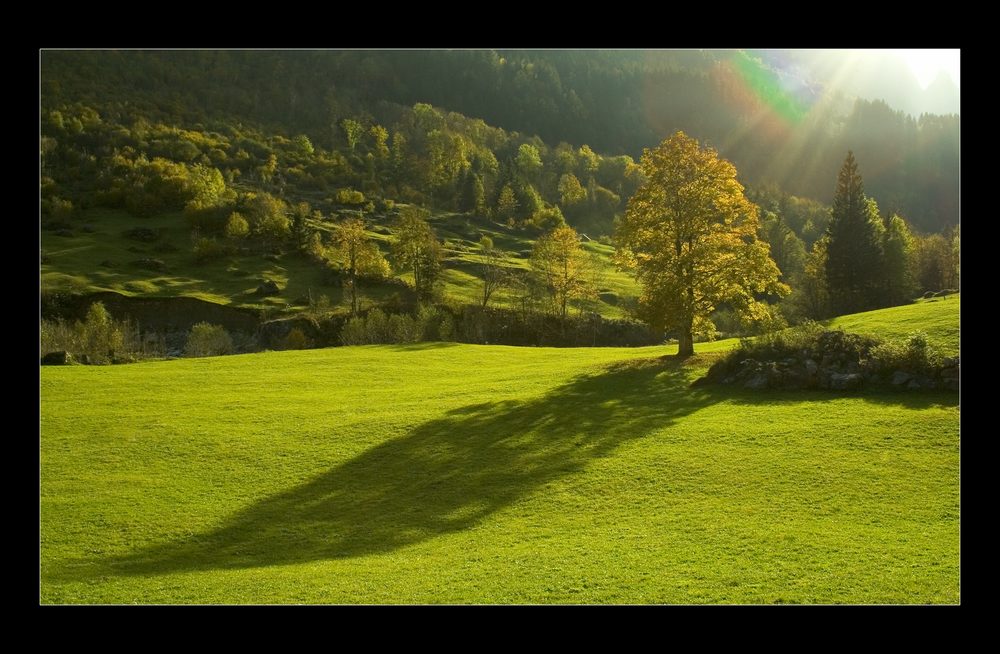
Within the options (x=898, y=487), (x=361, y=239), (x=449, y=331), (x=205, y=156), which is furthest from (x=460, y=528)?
(x=205, y=156)

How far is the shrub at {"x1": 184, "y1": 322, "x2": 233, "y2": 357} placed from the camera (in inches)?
2135

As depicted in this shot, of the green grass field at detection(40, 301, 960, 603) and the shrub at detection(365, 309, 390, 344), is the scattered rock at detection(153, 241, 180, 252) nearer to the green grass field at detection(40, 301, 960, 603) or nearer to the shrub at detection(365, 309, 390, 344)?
the shrub at detection(365, 309, 390, 344)

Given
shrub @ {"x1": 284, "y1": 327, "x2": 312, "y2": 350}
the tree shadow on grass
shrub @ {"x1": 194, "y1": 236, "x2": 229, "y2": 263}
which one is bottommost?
the tree shadow on grass

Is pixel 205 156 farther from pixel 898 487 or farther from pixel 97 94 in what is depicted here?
pixel 898 487

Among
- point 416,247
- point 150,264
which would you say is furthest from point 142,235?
point 416,247

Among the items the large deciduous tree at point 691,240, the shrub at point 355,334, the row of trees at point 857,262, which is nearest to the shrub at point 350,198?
the shrub at point 355,334

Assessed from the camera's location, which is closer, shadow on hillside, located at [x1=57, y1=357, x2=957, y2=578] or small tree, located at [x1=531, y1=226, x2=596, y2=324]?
shadow on hillside, located at [x1=57, y1=357, x2=957, y2=578]

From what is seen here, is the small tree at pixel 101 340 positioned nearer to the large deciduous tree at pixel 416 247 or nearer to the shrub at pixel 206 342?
the shrub at pixel 206 342

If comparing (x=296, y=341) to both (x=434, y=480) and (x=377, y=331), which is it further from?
(x=434, y=480)

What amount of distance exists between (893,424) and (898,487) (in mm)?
4912

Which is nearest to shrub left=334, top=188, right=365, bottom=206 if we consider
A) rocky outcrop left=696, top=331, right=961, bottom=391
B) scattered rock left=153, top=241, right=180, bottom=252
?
scattered rock left=153, top=241, right=180, bottom=252

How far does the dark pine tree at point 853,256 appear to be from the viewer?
2613 inches

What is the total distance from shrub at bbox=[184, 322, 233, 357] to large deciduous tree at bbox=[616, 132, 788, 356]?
36912mm

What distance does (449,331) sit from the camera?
58.6m
